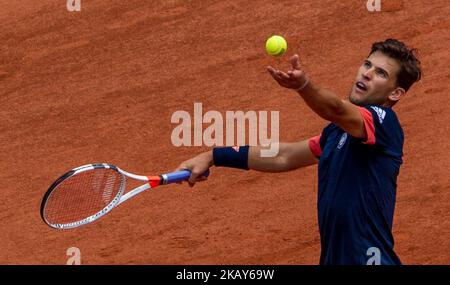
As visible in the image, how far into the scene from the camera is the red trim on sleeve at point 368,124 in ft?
25.4

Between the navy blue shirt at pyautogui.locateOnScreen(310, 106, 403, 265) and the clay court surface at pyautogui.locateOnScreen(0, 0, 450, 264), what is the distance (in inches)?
134

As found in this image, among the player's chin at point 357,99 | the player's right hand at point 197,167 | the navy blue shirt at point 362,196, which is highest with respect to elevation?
the player's chin at point 357,99

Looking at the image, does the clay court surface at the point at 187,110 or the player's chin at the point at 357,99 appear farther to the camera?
the clay court surface at the point at 187,110

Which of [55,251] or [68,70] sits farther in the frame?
[68,70]

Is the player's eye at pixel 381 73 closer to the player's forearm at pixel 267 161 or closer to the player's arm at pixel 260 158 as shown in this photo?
the player's arm at pixel 260 158

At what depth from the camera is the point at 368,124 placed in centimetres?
777

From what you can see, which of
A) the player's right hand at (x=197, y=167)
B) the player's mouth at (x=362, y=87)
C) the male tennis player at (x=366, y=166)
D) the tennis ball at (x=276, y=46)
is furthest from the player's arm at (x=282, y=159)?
the player's mouth at (x=362, y=87)

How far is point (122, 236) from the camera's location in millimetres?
11688

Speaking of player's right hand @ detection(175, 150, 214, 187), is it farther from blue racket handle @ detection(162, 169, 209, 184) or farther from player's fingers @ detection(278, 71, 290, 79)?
player's fingers @ detection(278, 71, 290, 79)

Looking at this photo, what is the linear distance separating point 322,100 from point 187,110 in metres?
5.39

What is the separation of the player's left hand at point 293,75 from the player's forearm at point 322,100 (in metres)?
0.09
